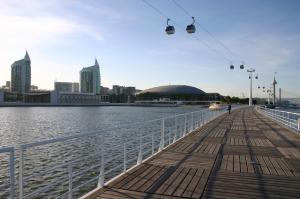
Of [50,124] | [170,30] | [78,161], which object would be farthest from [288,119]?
[50,124]

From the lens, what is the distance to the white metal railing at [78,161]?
16.6ft

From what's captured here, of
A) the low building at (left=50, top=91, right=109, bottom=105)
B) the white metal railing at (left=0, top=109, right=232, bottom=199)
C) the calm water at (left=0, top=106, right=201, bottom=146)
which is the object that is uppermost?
the low building at (left=50, top=91, right=109, bottom=105)

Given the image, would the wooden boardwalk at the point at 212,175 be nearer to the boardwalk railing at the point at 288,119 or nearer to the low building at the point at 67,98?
the boardwalk railing at the point at 288,119

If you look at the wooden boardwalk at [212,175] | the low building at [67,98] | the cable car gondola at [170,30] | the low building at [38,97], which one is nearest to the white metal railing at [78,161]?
the wooden boardwalk at [212,175]

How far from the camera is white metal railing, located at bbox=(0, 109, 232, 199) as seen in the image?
5051mm

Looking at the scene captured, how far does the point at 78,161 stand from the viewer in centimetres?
929

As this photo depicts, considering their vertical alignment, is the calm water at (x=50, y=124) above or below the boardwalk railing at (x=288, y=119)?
below

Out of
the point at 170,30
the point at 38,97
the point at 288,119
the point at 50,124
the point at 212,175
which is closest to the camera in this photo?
the point at 212,175

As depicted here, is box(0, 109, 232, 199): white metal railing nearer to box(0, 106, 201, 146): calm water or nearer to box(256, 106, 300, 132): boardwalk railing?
box(256, 106, 300, 132): boardwalk railing

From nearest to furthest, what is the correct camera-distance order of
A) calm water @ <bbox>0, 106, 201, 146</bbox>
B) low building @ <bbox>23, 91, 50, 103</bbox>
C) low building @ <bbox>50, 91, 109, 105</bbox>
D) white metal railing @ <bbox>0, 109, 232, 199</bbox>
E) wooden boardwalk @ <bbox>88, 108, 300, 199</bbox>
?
white metal railing @ <bbox>0, 109, 232, 199</bbox> → wooden boardwalk @ <bbox>88, 108, 300, 199</bbox> → calm water @ <bbox>0, 106, 201, 146</bbox> → low building @ <bbox>50, 91, 109, 105</bbox> → low building @ <bbox>23, 91, 50, 103</bbox>

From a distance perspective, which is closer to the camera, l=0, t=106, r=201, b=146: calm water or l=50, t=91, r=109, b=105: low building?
l=0, t=106, r=201, b=146: calm water

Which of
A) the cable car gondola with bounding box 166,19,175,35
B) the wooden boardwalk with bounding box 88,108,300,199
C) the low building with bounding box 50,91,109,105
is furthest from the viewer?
the low building with bounding box 50,91,109,105

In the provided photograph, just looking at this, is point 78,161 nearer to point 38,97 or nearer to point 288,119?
point 288,119

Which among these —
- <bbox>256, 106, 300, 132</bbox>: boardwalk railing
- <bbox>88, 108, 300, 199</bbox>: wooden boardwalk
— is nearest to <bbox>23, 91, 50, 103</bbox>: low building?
<bbox>256, 106, 300, 132</bbox>: boardwalk railing
